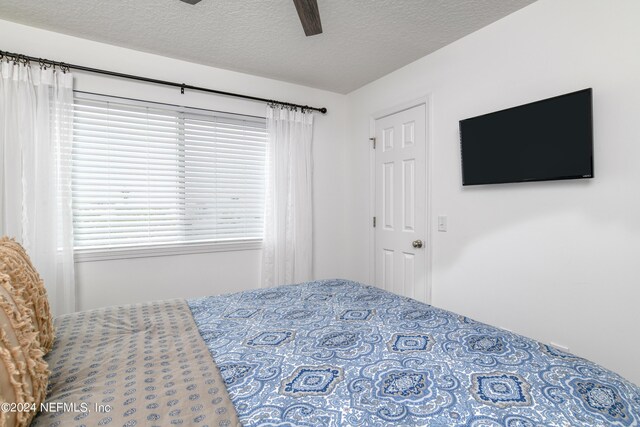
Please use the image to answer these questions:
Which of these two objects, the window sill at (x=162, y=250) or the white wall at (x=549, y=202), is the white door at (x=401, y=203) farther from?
the window sill at (x=162, y=250)

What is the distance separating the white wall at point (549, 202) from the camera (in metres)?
1.65

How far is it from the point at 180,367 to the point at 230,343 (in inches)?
9.2

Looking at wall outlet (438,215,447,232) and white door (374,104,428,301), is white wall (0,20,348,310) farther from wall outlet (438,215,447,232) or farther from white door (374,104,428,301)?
wall outlet (438,215,447,232)

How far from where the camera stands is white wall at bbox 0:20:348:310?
2.43 m

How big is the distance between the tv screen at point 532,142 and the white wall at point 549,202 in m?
0.08

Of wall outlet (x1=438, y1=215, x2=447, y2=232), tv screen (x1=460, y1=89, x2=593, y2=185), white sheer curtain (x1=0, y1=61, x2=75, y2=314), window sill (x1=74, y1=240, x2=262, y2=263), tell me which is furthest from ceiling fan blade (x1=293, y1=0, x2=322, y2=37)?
window sill (x1=74, y1=240, x2=262, y2=263)

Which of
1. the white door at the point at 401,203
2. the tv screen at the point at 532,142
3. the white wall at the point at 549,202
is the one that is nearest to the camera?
the white wall at the point at 549,202

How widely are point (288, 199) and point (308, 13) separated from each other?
192cm

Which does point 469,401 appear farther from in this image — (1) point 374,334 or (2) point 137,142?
(2) point 137,142

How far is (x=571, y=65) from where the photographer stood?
6.06 feet

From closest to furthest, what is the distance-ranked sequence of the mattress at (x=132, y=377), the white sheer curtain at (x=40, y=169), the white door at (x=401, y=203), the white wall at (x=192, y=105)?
1. the mattress at (x=132, y=377)
2. the white sheer curtain at (x=40, y=169)
3. the white wall at (x=192, y=105)
4. the white door at (x=401, y=203)

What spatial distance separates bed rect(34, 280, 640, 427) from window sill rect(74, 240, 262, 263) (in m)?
1.10

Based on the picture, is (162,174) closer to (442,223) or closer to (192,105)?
(192,105)

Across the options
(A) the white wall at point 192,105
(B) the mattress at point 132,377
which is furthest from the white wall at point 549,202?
(B) the mattress at point 132,377
